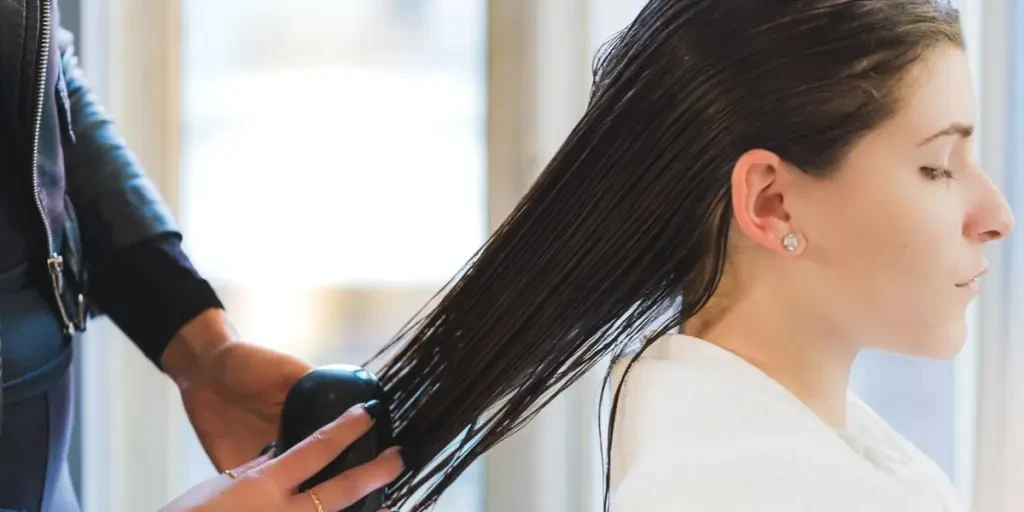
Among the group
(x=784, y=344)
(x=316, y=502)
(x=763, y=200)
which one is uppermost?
(x=763, y=200)

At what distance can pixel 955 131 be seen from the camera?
2.22 ft

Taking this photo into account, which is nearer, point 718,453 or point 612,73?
point 718,453

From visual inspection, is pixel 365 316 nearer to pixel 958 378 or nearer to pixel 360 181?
pixel 360 181

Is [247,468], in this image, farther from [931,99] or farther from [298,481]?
[931,99]

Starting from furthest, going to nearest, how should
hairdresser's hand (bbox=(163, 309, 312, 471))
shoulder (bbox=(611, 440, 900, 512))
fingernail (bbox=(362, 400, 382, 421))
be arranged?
hairdresser's hand (bbox=(163, 309, 312, 471)) < fingernail (bbox=(362, 400, 382, 421)) < shoulder (bbox=(611, 440, 900, 512))

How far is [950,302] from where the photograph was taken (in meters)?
0.70

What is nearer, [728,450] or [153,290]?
[728,450]

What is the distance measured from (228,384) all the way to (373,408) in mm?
201

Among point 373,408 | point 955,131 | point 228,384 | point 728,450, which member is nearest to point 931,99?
point 955,131

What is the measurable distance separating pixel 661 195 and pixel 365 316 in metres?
0.71

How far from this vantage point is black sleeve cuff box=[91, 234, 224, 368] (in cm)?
87

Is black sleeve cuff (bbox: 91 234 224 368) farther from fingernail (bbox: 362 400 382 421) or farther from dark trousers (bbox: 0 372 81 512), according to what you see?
fingernail (bbox: 362 400 382 421)

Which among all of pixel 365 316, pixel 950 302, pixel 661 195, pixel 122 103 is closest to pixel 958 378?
pixel 950 302

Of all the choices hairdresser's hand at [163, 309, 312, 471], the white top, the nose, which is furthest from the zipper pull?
the nose
